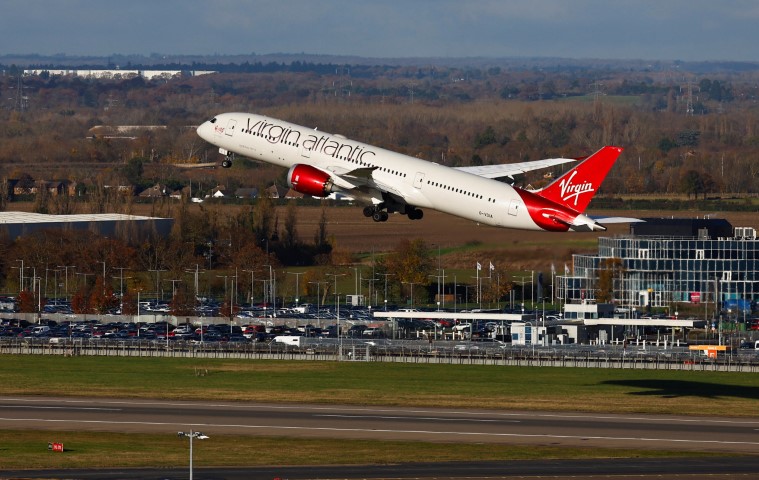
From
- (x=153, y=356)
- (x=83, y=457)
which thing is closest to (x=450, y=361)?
(x=153, y=356)

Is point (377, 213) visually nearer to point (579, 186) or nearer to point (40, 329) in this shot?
point (579, 186)

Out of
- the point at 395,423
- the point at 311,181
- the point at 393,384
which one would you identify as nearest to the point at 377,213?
the point at 311,181

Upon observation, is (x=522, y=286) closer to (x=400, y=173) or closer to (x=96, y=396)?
(x=96, y=396)

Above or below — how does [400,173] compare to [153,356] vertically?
above

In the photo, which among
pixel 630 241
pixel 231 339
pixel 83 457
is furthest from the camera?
pixel 630 241

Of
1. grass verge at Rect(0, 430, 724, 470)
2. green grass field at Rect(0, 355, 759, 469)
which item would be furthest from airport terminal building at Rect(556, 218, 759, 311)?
grass verge at Rect(0, 430, 724, 470)

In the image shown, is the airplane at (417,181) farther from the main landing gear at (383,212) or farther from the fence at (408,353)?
the fence at (408,353)

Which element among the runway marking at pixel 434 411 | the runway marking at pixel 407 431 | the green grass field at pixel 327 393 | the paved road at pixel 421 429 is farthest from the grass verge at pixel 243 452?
the runway marking at pixel 434 411
